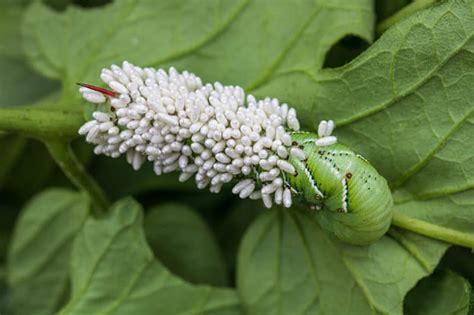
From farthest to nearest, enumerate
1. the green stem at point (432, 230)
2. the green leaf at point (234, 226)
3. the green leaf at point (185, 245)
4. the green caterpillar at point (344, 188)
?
the green leaf at point (234, 226), the green leaf at point (185, 245), the green stem at point (432, 230), the green caterpillar at point (344, 188)

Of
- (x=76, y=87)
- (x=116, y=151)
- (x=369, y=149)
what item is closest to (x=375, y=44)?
(x=369, y=149)

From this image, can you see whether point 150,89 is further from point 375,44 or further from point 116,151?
point 375,44

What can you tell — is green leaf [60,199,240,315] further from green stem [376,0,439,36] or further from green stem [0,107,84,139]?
green stem [376,0,439,36]

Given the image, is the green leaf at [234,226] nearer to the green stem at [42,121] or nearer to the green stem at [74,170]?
the green stem at [74,170]

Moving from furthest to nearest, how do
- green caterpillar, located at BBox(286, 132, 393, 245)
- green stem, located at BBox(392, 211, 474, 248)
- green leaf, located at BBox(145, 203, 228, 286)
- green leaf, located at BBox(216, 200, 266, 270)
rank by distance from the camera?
green leaf, located at BBox(216, 200, 266, 270)
green leaf, located at BBox(145, 203, 228, 286)
green stem, located at BBox(392, 211, 474, 248)
green caterpillar, located at BBox(286, 132, 393, 245)

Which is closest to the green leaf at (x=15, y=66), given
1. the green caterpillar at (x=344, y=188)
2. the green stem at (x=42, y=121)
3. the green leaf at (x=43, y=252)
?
the green leaf at (x=43, y=252)

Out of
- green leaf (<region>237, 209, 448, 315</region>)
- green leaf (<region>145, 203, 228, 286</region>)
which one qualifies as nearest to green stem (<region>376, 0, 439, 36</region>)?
green leaf (<region>237, 209, 448, 315</region>)
